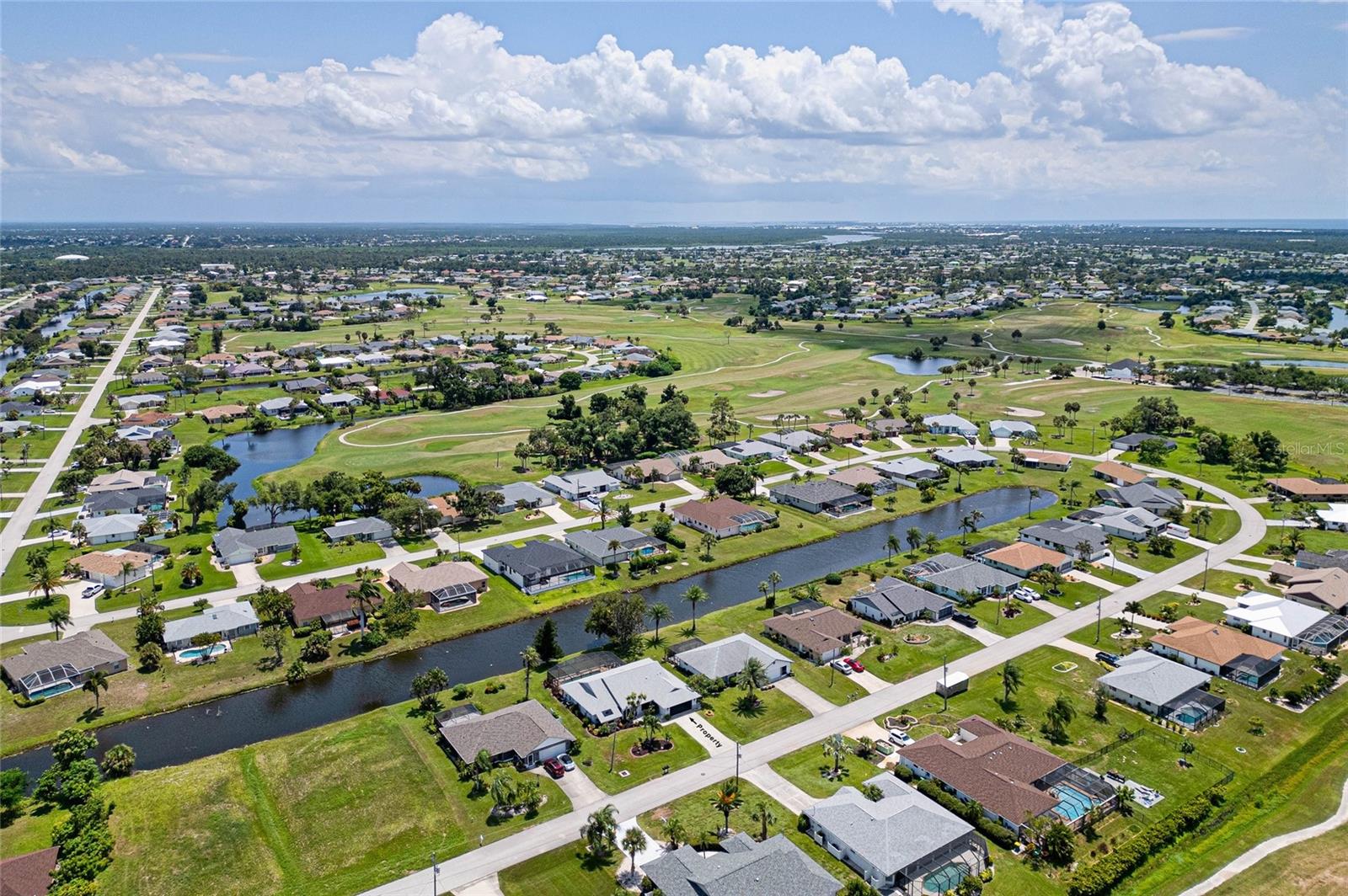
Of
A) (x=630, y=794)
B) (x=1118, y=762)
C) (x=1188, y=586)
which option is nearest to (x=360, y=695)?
(x=630, y=794)

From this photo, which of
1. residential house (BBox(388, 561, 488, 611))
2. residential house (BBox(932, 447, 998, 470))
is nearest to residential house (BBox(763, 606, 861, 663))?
residential house (BBox(388, 561, 488, 611))

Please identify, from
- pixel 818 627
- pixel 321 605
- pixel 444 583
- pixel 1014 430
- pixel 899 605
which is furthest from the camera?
pixel 1014 430

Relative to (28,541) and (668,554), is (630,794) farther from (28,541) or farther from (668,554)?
(28,541)

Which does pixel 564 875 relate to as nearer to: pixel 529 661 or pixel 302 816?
pixel 302 816

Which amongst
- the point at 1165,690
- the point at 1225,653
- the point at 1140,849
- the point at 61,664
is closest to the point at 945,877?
the point at 1140,849

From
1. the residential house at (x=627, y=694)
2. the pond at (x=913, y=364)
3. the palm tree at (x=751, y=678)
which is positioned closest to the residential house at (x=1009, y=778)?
the palm tree at (x=751, y=678)

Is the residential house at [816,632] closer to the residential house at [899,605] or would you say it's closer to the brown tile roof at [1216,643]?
the residential house at [899,605]
